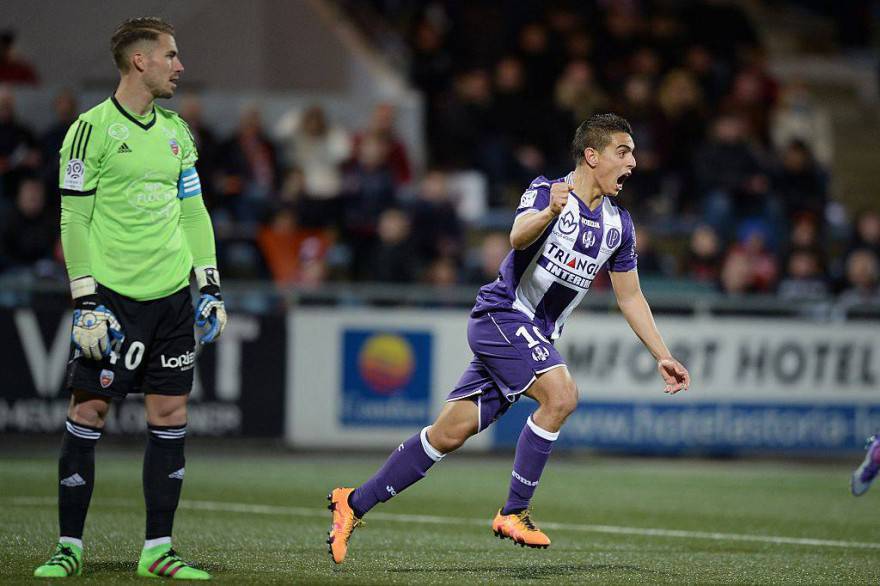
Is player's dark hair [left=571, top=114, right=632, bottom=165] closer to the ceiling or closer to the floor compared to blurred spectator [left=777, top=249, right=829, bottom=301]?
closer to the ceiling

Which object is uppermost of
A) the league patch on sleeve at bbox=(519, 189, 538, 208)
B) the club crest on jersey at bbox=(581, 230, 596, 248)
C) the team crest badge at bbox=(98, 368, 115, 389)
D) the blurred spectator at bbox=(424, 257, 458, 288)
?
the league patch on sleeve at bbox=(519, 189, 538, 208)

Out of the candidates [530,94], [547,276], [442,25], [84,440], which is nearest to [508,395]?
[547,276]

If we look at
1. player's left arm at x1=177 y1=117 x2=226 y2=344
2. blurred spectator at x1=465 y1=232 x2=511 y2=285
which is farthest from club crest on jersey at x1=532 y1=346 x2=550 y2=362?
blurred spectator at x1=465 y1=232 x2=511 y2=285

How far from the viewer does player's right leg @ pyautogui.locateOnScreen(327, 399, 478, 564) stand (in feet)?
23.7

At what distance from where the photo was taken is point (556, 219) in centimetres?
735

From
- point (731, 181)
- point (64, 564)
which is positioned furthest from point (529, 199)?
point (731, 181)

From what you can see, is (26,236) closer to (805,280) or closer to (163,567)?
(805,280)

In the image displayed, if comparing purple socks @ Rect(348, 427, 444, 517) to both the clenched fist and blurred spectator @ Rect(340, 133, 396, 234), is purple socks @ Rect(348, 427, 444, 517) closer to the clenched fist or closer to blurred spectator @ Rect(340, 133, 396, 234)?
the clenched fist

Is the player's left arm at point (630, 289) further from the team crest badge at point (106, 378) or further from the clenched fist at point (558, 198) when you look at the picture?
the team crest badge at point (106, 378)

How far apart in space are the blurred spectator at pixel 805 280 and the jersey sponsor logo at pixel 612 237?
8.88m

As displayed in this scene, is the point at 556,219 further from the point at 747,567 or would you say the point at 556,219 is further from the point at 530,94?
the point at 530,94

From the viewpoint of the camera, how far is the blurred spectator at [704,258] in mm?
16109

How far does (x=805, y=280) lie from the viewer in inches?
629

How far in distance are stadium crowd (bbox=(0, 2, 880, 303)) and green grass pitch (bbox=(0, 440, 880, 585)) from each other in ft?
7.28
